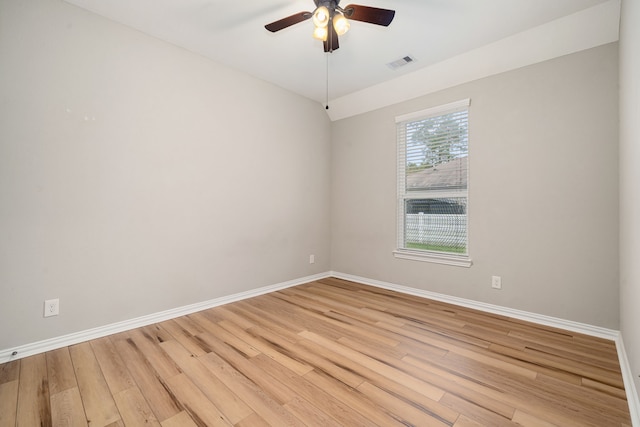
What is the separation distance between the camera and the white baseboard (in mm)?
2018

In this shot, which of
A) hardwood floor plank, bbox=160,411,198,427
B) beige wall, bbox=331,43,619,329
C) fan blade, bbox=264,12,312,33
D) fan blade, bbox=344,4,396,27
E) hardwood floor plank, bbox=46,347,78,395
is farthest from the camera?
beige wall, bbox=331,43,619,329

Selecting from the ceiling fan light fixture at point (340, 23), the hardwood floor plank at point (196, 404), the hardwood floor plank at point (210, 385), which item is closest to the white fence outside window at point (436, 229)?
the ceiling fan light fixture at point (340, 23)

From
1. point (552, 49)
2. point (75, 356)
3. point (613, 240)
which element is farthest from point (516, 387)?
point (75, 356)

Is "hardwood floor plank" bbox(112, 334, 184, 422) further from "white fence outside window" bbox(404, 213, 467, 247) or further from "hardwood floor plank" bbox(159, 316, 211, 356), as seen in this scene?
"white fence outside window" bbox(404, 213, 467, 247)

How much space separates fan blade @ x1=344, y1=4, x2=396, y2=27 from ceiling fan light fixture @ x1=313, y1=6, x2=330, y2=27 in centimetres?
14

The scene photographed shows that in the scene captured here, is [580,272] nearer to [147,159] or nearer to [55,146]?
[147,159]

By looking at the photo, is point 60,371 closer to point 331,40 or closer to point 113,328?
point 113,328

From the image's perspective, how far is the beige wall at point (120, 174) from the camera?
204 cm

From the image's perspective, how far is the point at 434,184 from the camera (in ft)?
11.3

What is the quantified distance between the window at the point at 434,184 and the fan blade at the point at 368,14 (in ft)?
5.52

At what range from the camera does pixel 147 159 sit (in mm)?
2625

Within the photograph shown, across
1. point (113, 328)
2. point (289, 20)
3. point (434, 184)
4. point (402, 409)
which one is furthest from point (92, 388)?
point (434, 184)

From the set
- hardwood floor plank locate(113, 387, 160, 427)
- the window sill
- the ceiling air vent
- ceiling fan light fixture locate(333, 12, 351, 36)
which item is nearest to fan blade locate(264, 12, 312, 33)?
ceiling fan light fixture locate(333, 12, 351, 36)

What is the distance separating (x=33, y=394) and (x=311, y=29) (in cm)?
333
